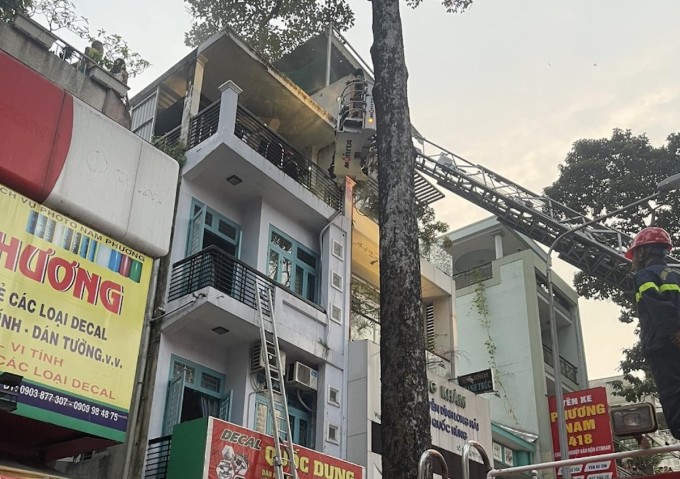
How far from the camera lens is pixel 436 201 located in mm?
22219

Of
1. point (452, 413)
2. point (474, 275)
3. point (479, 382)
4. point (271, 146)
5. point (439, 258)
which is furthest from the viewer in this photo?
point (474, 275)

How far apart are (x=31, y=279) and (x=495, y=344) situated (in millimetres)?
22187

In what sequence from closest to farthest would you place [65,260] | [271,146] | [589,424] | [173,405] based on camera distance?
[65,260] → [173,405] → [271,146] → [589,424]

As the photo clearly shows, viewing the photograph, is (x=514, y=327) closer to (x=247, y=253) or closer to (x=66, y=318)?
(x=247, y=253)

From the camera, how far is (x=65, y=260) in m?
12.3

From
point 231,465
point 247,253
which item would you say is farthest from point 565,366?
point 231,465

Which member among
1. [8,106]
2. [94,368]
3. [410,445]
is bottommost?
[410,445]

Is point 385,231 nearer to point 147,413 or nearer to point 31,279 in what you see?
point 31,279

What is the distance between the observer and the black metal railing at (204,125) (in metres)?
16.9

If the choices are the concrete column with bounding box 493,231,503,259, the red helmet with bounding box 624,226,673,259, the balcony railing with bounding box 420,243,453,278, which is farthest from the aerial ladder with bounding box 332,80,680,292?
the red helmet with bounding box 624,226,673,259

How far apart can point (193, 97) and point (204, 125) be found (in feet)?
3.58

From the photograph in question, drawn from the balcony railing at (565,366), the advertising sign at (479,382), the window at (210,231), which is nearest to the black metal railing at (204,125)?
the window at (210,231)

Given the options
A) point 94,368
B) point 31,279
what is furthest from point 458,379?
point 31,279

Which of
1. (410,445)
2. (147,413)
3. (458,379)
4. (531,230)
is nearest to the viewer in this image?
(410,445)
